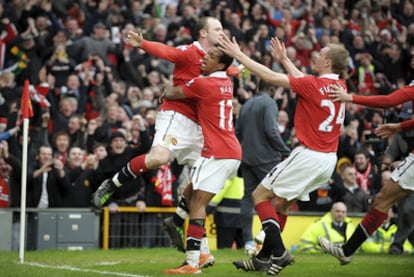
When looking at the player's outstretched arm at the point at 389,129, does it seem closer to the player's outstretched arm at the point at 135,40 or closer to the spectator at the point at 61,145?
the player's outstretched arm at the point at 135,40

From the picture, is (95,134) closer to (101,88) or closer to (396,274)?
(101,88)

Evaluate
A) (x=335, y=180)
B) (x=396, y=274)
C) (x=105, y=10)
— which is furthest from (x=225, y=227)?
(x=105, y=10)

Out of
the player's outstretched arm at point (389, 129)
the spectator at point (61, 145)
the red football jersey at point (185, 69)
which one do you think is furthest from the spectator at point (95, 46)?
the player's outstretched arm at point (389, 129)

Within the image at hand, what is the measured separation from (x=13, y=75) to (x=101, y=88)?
1883mm

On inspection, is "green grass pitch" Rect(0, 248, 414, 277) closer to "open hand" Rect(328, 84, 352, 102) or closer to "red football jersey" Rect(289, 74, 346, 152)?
"red football jersey" Rect(289, 74, 346, 152)

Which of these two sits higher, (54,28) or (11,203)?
(54,28)

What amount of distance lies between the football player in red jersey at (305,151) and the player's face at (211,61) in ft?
1.55

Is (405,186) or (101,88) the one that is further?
(101,88)

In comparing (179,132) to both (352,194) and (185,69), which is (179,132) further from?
(352,194)

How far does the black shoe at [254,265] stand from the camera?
10578 millimetres

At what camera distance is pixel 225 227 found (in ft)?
50.4

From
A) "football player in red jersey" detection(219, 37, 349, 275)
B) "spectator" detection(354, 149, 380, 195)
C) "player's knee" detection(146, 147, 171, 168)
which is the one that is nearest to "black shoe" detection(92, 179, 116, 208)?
"player's knee" detection(146, 147, 171, 168)

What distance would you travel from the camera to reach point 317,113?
10.4 meters

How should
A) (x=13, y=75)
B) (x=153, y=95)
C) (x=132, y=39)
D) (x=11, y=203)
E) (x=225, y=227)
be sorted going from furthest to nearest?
(x=153, y=95) → (x=13, y=75) → (x=225, y=227) → (x=11, y=203) → (x=132, y=39)
